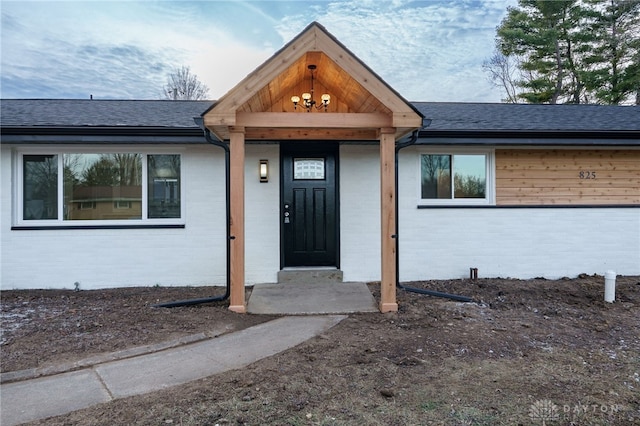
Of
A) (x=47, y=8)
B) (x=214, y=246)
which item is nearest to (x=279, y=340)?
(x=214, y=246)

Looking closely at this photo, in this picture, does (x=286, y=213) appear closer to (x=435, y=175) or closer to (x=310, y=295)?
(x=310, y=295)

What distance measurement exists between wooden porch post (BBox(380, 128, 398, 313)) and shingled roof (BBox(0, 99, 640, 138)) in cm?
173

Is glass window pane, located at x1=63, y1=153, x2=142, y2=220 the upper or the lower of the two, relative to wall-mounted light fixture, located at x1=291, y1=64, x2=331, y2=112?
lower

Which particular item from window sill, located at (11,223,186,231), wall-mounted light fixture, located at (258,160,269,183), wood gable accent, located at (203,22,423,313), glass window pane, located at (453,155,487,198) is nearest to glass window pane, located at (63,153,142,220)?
window sill, located at (11,223,186,231)

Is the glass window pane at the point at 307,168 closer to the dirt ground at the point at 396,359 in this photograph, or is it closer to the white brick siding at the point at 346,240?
the white brick siding at the point at 346,240

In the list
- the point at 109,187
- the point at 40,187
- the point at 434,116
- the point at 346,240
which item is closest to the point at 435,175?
the point at 434,116

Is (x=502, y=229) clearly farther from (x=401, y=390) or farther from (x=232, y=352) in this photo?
(x=232, y=352)

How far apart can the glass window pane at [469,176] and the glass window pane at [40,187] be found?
22.8 ft

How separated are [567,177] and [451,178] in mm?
2197

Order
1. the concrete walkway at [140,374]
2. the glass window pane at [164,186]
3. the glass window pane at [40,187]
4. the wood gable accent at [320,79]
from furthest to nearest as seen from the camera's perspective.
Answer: the glass window pane at [164,186]
the glass window pane at [40,187]
the wood gable accent at [320,79]
the concrete walkway at [140,374]

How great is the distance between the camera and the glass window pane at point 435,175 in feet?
21.2

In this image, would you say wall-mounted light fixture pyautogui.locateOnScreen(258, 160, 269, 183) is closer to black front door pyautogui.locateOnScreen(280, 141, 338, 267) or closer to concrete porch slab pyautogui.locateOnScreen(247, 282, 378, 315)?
black front door pyautogui.locateOnScreen(280, 141, 338, 267)

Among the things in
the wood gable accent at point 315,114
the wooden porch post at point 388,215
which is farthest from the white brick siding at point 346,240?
the wooden porch post at point 388,215

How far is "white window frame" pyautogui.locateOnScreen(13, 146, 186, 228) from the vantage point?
5793 millimetres
